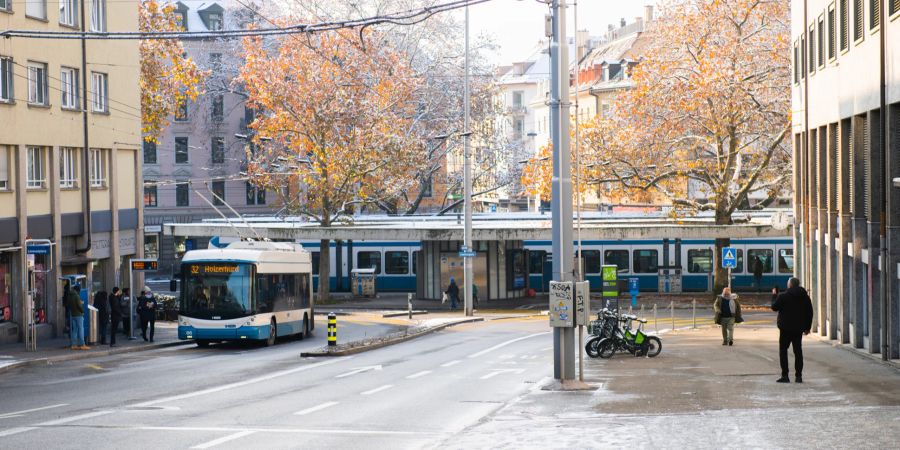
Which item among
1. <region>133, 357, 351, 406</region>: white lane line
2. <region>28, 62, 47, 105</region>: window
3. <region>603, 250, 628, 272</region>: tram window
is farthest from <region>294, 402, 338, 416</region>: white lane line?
<region>603, 250, 628, 272</region>: tram window

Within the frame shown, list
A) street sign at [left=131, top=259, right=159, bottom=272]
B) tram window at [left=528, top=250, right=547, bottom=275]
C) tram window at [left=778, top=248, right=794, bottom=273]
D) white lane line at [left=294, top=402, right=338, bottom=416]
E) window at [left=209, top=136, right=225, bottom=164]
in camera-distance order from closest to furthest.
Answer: white lane line at [left=294, top=402, right=338, bottom=416]
street sign at [left=131, top=259, right=159, bottom=272]
tram window at [left=778, top=248, right=794, bottom=273]
tram window at [left=528, top=250, right=547, bottom=275]
window at [left=209, top=136, right=225, bottom=164]

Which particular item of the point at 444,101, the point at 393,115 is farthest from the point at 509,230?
the point at 444,101

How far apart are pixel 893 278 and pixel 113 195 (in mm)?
24469

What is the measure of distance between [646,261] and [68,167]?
31609 millimetres

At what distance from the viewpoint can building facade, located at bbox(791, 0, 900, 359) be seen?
23.9 metres

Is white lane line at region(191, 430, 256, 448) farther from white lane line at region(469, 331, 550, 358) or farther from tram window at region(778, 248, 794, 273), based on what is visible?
tram window at region(778, 248, 794, 273)

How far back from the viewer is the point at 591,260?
60.4 metres

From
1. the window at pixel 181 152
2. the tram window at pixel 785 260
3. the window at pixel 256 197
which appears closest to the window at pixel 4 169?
the tram window at pixel 785 260

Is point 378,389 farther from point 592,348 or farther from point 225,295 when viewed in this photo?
point 225,295

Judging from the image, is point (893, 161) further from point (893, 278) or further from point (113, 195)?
point (113, 195)

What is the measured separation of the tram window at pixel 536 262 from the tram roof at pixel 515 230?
191 cm

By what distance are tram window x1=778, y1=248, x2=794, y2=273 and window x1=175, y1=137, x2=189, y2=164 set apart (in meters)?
43.9

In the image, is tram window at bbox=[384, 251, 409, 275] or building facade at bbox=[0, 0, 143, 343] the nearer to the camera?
building facade at bbox=[0, 0, 143, 343]

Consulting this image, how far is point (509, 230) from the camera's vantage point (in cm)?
5503
